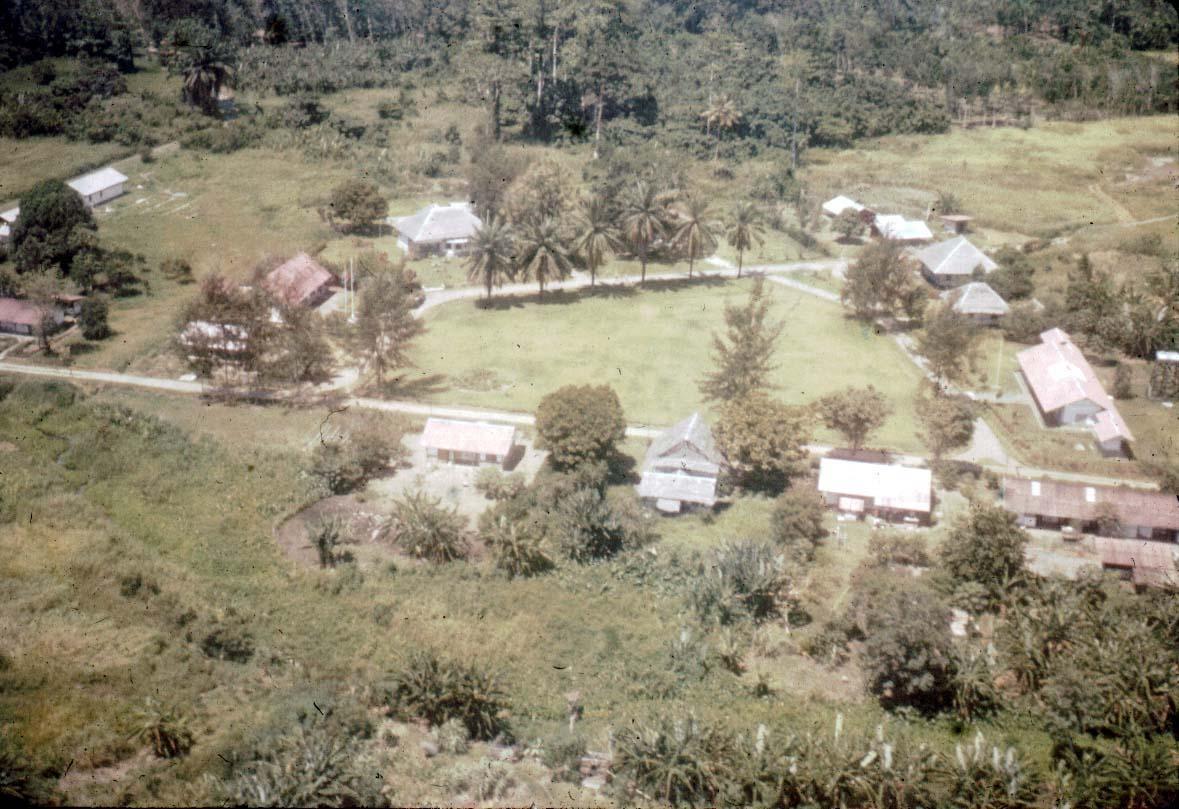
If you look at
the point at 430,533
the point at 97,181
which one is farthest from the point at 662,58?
the point at 430,533

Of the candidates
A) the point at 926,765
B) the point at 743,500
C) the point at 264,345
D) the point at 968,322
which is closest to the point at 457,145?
the point at 264,345

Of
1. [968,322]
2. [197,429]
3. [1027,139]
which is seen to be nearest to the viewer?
[197,429]

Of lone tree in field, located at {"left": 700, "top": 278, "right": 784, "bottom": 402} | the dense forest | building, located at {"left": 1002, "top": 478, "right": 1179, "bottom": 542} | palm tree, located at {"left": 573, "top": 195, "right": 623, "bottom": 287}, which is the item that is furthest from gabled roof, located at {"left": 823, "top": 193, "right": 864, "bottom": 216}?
building, located at {"left": 1002, "top": 478, "right": 1179, "bottom": 542}

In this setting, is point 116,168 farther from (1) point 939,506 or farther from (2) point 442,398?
(1) point 939,506

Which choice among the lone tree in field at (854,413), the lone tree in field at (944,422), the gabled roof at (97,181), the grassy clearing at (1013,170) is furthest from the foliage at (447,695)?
the grassy clearing at (1013,170)

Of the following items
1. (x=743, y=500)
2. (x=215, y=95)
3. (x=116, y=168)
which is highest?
(x=215, y=95)

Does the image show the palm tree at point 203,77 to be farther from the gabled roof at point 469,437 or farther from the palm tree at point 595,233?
the gabled roof at point 469,437
